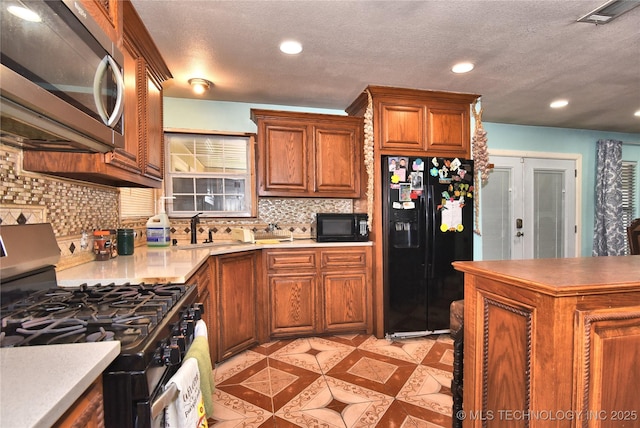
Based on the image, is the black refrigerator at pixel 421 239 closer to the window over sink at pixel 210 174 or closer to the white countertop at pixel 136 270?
the window over sink at pixel 210 174

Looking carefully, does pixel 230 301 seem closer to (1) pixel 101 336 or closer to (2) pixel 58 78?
(1) pixel 101 336

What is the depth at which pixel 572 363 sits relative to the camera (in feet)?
3.22

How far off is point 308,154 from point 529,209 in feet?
10.2

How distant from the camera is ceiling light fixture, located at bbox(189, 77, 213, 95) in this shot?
277 cm

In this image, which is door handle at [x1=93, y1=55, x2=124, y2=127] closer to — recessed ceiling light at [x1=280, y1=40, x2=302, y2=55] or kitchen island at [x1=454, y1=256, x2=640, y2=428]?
recessed ceiling light at [x1=280, y1=40, x2=302, y2=55]

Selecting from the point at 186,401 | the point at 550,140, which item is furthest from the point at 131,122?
the point at 550,140

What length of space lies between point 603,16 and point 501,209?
8.64 feet

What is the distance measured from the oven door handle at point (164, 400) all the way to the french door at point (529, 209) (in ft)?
Result: 13.3

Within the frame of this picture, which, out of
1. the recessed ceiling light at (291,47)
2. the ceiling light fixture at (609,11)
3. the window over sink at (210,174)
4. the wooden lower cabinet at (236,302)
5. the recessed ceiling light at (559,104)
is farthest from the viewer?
the recessed ceiling light at (559,104)

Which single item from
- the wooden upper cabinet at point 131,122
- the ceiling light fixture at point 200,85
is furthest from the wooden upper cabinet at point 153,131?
the ceiling light fixture at point 200,85

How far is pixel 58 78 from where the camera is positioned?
37.0 inches

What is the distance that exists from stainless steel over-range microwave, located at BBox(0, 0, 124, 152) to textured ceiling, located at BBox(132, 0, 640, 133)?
87 centimetres

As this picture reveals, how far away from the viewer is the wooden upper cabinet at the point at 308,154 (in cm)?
309

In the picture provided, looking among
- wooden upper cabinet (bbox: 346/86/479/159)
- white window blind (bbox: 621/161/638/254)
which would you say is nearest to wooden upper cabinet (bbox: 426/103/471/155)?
wooden upper cabinet (bbox: 346/86/479/159)
